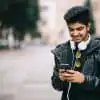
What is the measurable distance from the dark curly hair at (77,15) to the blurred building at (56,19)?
150ft

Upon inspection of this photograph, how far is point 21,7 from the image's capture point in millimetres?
43219

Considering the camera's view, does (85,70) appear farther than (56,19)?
No

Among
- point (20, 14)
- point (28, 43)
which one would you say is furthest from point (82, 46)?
point (28, 43)

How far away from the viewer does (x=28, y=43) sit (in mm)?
70812

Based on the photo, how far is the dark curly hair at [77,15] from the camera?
3.49m

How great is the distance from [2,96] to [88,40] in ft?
26.3

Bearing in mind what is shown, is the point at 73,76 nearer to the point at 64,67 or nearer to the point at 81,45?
the point at 64,67

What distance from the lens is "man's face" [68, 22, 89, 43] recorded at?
3.48m

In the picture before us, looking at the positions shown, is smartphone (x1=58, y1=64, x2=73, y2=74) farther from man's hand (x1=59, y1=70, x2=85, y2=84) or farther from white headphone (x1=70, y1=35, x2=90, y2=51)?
white headphone (x1=70, y1=35, x2=90, y2=51)

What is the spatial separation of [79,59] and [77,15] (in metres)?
0.26

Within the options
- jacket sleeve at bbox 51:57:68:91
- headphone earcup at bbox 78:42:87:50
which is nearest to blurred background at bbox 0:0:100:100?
jacket sleeve at bbox 51:57:68:91

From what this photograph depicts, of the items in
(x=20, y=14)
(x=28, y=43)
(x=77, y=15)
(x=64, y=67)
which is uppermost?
(x=77, y=15)

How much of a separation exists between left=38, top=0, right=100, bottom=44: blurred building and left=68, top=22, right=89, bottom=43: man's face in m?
45.8

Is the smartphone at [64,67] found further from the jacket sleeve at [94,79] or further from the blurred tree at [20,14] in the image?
the blurred tree at [20,14]
